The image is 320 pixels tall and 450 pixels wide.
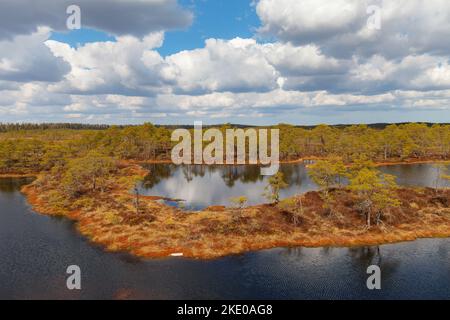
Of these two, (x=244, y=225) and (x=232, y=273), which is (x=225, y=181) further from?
(x=232, y=273)

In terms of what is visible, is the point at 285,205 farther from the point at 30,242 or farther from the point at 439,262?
the point at 30,242

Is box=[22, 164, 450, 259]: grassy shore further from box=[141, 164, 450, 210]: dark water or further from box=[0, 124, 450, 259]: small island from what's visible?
box=[141, 164, 450, 210]: dark water

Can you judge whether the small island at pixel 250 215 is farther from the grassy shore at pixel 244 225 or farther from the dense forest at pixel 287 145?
the dense forest at pixel 287 145

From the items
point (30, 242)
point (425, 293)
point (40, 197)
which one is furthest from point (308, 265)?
point (40, 197)

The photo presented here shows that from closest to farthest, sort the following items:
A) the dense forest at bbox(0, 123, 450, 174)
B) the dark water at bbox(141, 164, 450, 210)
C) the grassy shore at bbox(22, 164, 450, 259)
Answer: the grassy shore at bbox(22, 164, 450, 259) < the dark water at bbox(141, 164, 450, 210) < the dense forest at bbox(0, 123, 450, 174)

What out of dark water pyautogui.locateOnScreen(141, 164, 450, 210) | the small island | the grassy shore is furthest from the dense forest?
the grassy shore
